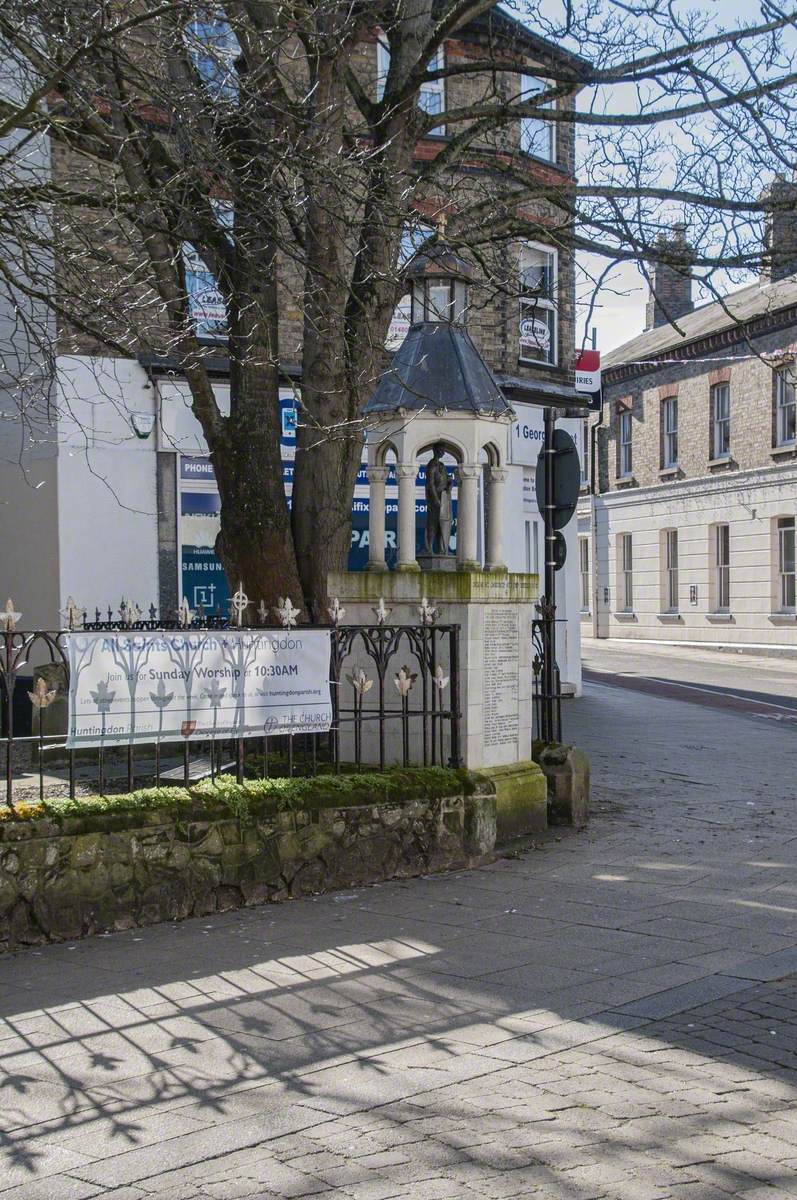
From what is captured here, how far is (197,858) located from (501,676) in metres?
3.07

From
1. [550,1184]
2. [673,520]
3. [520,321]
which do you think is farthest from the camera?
[673,520]

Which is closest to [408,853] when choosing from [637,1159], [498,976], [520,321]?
[498,976]

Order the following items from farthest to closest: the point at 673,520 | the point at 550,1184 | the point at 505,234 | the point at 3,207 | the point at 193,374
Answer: the point at 673,520 < the point at 505,234 < the point at 193,374 < the point at 3,207 < the point at 550,1184

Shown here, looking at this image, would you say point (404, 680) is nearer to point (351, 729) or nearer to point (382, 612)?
point (382, 612)

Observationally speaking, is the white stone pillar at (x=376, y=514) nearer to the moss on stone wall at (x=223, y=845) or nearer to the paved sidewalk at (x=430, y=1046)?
the moss on stone wall at (x=223, y=845)

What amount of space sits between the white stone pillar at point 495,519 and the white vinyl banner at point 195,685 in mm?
2098

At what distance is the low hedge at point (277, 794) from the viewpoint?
6988 millimetres

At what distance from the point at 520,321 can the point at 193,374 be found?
478 inches

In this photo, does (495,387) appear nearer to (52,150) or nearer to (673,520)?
(52,150)

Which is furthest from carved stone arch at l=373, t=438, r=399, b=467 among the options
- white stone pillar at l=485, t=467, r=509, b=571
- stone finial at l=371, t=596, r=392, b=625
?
stone finial at l=371, t=596, r=392, b=625

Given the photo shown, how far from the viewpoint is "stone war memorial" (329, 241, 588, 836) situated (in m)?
9.27

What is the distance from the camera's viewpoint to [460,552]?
9.81 meters

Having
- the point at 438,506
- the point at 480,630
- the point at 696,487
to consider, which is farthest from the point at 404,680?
the point at 696,487

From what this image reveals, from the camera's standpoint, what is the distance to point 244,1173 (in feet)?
13.5
